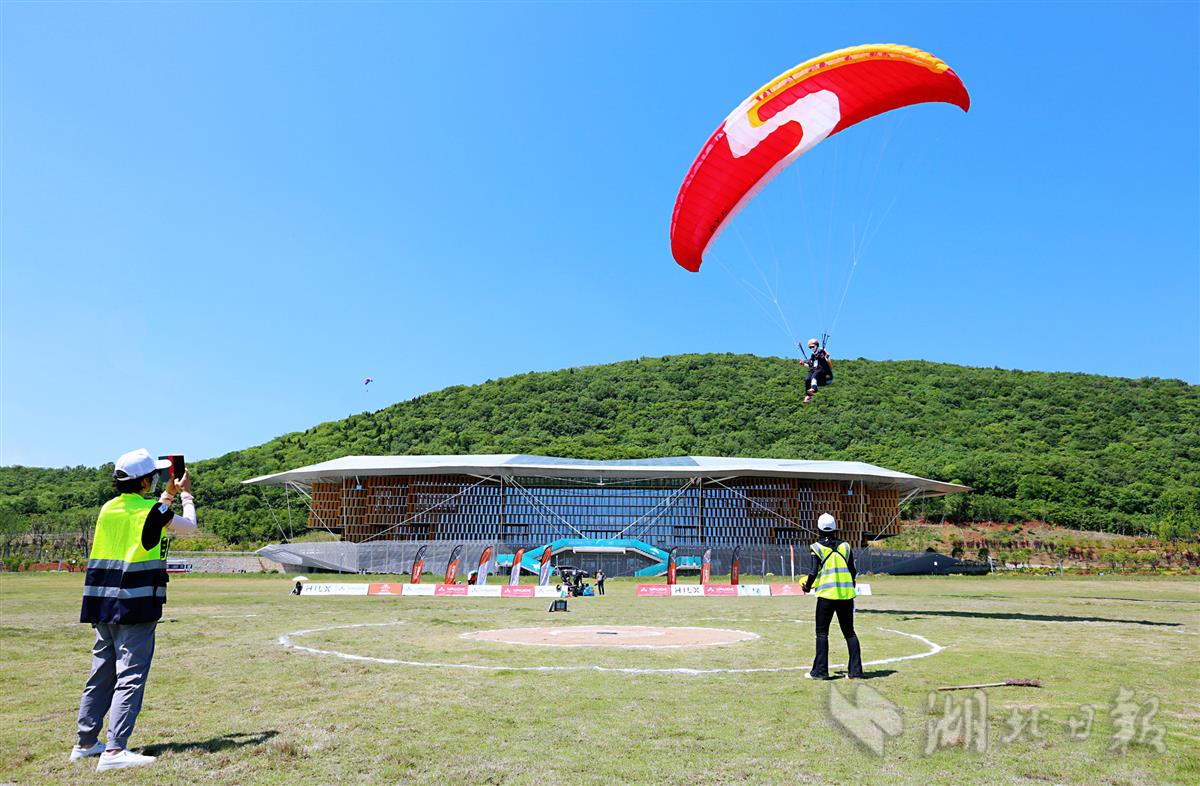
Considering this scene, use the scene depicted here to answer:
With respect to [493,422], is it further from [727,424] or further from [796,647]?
[796,647]

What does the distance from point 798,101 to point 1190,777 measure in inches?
649

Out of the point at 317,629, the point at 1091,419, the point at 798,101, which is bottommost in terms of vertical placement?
the point at 317,629

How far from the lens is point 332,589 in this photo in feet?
112

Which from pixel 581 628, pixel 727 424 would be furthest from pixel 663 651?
pixel 727 424

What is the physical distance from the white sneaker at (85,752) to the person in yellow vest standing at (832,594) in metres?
7.45

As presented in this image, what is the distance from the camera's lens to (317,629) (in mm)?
17359

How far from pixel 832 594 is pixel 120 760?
25.0ft

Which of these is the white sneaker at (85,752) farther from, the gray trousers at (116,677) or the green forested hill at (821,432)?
the green forested hill at (821,432)

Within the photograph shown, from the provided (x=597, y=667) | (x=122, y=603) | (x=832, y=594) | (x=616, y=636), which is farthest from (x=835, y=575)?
(x=122, y=603)

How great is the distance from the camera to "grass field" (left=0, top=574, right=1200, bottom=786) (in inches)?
237

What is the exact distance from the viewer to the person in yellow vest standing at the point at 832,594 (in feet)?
32.7

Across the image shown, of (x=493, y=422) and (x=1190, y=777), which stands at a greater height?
(x=493, y=422)

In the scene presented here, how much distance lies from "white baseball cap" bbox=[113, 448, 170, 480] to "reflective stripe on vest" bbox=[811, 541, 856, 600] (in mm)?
7341

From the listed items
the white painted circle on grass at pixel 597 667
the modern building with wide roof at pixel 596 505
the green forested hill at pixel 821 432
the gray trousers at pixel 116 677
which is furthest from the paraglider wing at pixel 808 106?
the green forested hill at pixel 821 432
